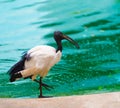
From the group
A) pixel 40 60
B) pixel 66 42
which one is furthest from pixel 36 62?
pixel 66 42

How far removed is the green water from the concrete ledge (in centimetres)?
142

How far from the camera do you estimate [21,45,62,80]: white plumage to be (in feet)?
12.9

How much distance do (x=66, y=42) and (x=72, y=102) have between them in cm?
497

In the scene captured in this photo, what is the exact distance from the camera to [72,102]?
3.66 meters

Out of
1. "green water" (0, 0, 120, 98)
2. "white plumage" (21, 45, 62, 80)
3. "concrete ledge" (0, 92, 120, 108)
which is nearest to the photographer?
"concrete ledge" (0, 92, 120, 108)

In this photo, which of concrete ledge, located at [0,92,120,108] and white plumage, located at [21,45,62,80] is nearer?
concrete ledge, located at [0,92,120,108]

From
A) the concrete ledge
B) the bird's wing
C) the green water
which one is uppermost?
the bird's wing

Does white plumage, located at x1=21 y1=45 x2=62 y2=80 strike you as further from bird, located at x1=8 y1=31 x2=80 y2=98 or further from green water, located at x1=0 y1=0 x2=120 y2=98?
green water, located at x1=0 y1=0 x2=120 y2=98

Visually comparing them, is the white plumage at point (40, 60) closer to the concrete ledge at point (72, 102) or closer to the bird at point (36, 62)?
the bird at point (36, 62)

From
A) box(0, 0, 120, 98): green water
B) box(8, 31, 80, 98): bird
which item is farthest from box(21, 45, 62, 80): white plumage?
box(0, 0, 120, 98): green water

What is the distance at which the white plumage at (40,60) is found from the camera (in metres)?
3.94

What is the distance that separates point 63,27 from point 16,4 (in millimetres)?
3103

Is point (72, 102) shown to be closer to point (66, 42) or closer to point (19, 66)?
point (19, 66)

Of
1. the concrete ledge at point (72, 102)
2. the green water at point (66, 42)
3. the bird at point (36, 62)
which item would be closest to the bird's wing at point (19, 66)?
the bird at point (36, 62)
